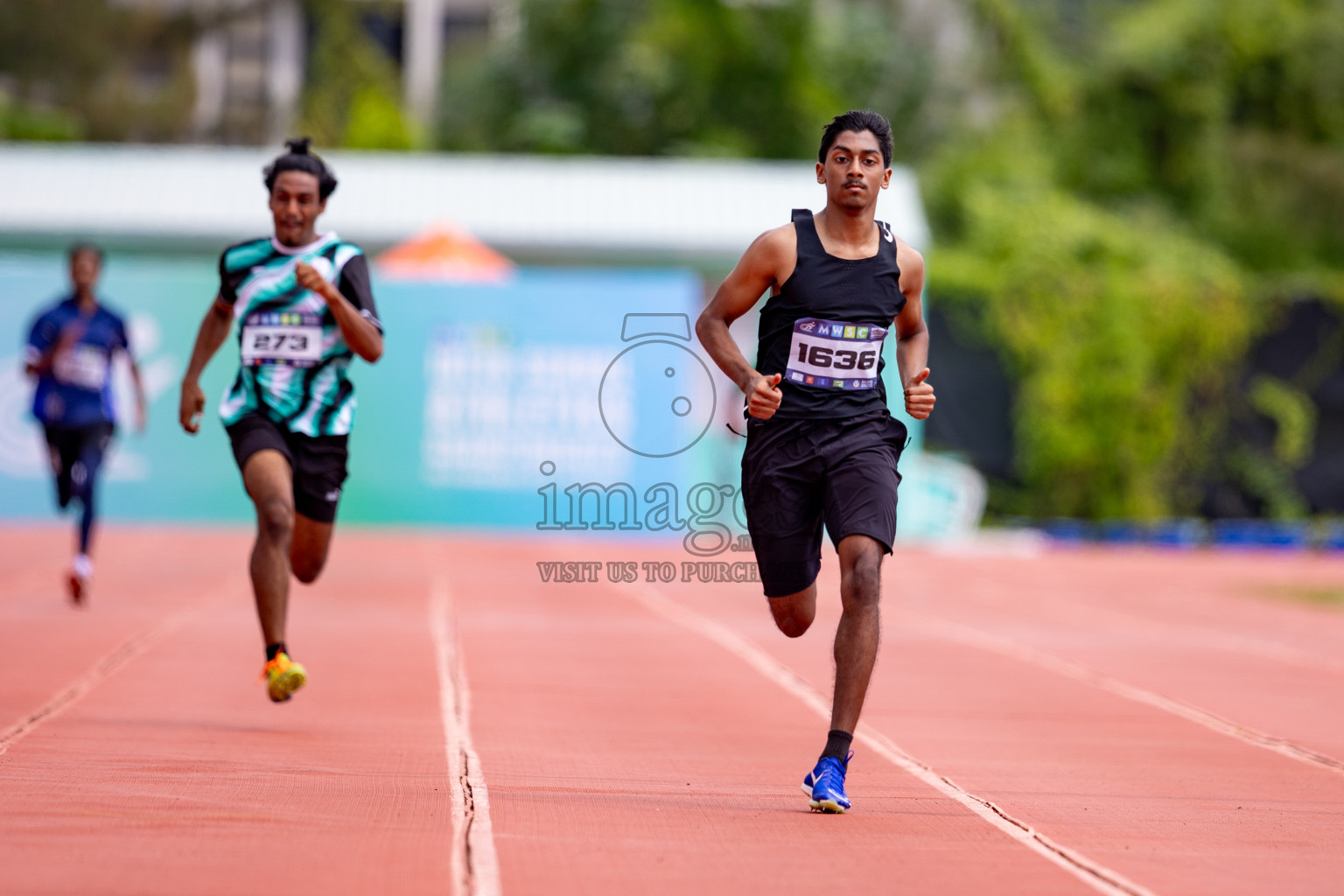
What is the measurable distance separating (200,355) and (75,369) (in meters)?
4.27

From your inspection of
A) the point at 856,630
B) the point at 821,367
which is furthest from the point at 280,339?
the point at 856,630

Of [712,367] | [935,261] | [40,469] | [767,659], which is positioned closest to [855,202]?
[767,659]

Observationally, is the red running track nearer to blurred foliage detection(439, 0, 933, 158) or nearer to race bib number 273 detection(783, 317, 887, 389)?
→ race bib number 273 detection(783, 317, 887, 389)

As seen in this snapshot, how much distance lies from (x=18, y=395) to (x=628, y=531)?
6568mm

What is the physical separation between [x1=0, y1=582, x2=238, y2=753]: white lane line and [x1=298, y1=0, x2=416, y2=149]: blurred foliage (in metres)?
24.6

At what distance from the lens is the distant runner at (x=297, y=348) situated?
691 centimetres

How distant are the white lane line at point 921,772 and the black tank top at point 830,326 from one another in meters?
1.27

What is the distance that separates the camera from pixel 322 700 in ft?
24.6

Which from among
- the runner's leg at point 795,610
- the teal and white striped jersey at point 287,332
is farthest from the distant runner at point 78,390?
the runner's leg at point 795,610

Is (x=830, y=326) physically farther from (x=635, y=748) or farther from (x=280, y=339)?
(x=280, y=339)

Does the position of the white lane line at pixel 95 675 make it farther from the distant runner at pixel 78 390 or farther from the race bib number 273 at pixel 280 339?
the race bib number 273 at pixel 280 339

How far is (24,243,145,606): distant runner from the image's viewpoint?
11.1 m

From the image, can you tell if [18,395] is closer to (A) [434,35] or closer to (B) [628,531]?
(B) [628,531]

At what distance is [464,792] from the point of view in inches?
211
